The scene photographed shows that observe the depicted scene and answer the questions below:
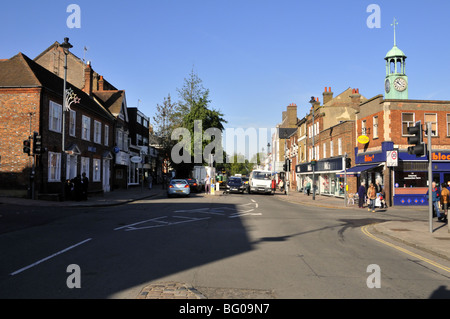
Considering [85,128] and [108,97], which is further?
[108,97]

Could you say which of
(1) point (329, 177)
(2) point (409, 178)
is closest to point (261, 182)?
(1) point (329, 177)

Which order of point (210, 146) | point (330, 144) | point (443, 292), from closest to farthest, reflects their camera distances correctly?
point (443, 292) < point (330, 144) < point (210, 146)

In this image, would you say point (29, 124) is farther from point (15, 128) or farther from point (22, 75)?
point (22, 75)

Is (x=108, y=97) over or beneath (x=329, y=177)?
over

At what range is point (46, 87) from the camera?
22875 mm

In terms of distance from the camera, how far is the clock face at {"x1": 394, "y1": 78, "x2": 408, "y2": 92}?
27984 millimetres

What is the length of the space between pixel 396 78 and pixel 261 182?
1521 cm

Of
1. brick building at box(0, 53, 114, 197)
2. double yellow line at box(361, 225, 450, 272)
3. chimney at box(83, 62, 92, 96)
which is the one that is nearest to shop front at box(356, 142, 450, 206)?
double yellow line at box(361, 225, 450, 272)

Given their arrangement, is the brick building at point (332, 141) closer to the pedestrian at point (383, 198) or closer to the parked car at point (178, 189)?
the pedestrian at point (383, 198)

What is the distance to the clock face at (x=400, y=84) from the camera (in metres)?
28.0

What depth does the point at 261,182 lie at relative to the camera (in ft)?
117

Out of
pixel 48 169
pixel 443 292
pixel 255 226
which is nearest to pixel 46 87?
pixel 48 169
